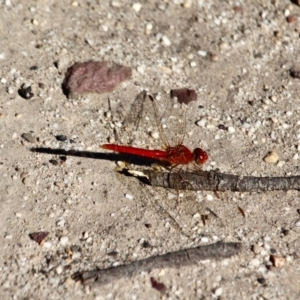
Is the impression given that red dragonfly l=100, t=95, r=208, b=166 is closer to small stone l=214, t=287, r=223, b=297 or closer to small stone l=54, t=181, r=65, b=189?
small stone l=54, t=181, r=65, b=189

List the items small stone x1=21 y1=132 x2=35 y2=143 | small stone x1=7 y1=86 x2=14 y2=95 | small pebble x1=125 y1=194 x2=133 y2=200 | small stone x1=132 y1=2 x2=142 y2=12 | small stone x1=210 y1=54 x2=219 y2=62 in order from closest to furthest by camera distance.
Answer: small pebble x1=125 y1=194 x2=133 y2=200 < small stone x1=21 y1=132 x2=35 y2=143 < small stone x1=7 y1=86 x2=14 y2=95 < small stone x1=210 y1=54 x2=219 y2=62 < small stone x1=132 y1=2 x2=142 y2=12

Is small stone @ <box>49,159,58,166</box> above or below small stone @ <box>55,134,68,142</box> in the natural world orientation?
below

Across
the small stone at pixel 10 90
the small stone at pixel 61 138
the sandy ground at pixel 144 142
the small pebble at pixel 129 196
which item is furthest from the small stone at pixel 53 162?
the small stone at pixel 10 90

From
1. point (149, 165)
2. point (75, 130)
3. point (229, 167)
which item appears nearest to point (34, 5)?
point (75, 130)

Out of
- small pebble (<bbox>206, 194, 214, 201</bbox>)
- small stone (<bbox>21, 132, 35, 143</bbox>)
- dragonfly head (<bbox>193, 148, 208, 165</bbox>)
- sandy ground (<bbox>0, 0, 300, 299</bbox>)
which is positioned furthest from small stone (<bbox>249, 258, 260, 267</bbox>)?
small stone (<bbox>21, 132, 35, 143</bbox>)

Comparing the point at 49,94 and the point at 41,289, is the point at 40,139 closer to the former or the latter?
the point at 49,94

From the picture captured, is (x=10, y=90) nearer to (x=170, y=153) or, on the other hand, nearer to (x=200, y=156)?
(x=170, y=153)
